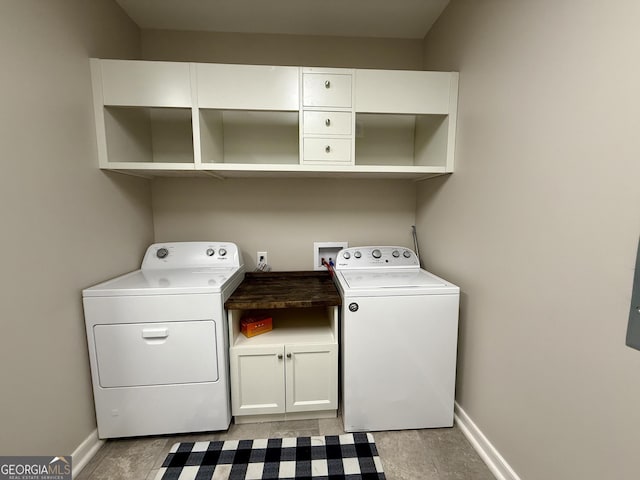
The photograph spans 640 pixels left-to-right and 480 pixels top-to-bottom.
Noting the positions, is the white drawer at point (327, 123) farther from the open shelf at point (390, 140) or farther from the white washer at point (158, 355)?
the white washer at point (158, 355)

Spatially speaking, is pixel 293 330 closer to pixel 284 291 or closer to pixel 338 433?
pixel 284 291

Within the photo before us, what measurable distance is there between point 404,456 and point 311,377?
0.58 m

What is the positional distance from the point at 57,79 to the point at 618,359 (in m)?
2.26

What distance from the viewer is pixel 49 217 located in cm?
116

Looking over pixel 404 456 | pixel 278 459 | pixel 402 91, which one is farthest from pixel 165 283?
pixel 402 91

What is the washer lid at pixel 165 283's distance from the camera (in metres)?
1.33

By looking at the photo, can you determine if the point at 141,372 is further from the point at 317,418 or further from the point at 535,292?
the point at 535,292

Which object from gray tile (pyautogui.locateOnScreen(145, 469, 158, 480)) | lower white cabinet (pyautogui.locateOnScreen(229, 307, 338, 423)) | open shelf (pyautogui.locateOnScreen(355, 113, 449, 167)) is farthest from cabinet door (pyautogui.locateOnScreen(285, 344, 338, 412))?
open shelf (pyautogui.locateOnScreen(355, 113, 449, 167))

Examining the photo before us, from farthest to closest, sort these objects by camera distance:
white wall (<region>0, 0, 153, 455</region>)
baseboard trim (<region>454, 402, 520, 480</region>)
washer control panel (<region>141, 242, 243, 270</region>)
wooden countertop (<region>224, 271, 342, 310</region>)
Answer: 1. washer control panel (<region>141, 242, 243, 270</region>)
2. wooden countertop (<region>224, 271, 342, 310</region>)
3. baseboard trim (<region>454, 402, 520, 480</region>)
4. white wall (<region>0, 0, 153, 455</region>)

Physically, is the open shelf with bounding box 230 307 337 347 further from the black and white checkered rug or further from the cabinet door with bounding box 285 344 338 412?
the black and white checkered rug

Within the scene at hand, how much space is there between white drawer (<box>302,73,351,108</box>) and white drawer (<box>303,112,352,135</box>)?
0.05m

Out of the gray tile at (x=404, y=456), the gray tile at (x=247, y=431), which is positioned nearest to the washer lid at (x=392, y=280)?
the gray tile at (x=404, y=456)

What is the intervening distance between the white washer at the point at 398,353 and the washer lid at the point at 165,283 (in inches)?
27.0

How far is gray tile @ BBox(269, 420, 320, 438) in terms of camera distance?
1501mm
